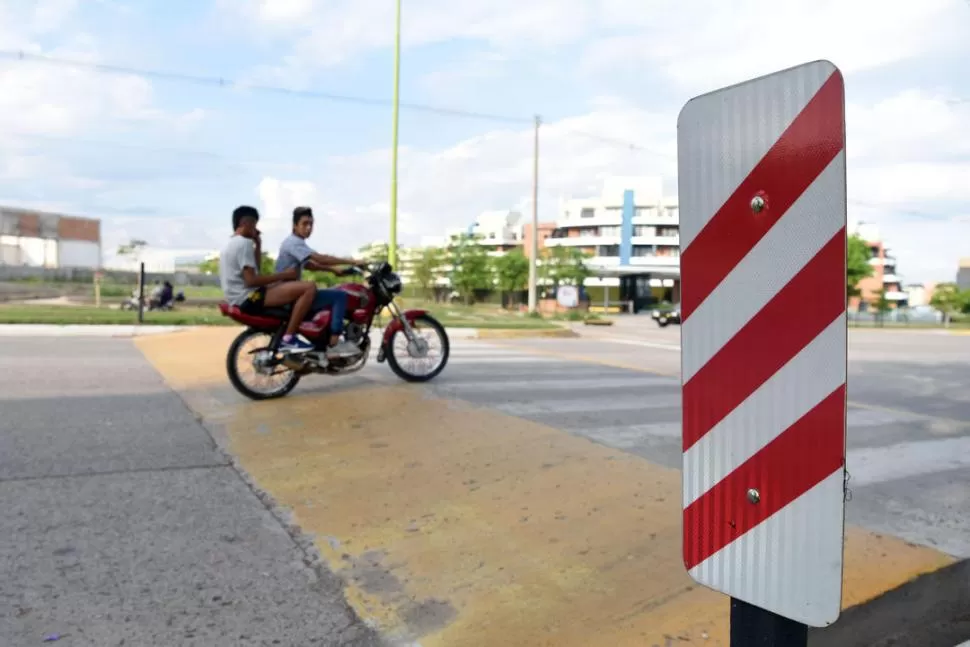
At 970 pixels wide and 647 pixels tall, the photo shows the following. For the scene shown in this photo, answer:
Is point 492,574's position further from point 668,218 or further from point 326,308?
point 668,218

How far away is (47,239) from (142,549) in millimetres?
87239

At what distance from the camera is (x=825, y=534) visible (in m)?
1.30

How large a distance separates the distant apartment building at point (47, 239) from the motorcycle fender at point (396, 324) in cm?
6352

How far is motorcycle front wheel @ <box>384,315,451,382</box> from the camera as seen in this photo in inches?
256

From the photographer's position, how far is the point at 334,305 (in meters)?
5.83

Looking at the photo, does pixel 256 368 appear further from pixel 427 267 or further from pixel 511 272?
pixel 427 267

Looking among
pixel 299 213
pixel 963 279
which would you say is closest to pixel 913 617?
pixel 299 213

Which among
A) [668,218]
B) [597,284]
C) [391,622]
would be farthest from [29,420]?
[668,218]

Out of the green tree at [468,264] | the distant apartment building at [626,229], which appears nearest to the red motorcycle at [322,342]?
the green tree at [468,264]

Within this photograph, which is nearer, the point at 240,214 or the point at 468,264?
the point at 240,214

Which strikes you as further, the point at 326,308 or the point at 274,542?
the point at 326,308

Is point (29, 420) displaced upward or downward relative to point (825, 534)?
downward

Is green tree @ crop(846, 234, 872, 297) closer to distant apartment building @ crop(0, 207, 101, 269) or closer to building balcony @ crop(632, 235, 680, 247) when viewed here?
building balcony @ crop(632, 235, 680, 247)

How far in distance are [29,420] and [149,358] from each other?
402cm
